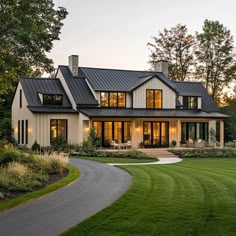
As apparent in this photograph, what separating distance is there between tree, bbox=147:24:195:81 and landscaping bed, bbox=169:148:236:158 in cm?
2636

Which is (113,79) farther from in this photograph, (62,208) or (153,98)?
(62,208)

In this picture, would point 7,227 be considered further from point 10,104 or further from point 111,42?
point 10,104

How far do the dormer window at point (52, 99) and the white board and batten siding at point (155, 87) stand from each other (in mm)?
6305

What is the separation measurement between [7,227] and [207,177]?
942 centimetres

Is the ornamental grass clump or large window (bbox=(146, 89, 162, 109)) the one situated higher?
large window (bbox=(146, 89, 162, 109))

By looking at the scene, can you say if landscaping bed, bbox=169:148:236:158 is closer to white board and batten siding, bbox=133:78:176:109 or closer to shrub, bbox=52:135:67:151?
white board and batten siding, bbox=133:78:176:109

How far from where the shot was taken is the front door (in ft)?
109

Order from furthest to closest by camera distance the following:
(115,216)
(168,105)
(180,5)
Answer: (168,105)
(180,5)
(115,216)

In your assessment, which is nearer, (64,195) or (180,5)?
(64,195)

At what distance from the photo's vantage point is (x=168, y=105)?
35.0 metres

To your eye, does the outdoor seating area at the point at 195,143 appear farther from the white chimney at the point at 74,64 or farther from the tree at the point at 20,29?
the tree at the point at 20,29

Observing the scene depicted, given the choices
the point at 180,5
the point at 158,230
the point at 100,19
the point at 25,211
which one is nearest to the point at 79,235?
the point at 158,230

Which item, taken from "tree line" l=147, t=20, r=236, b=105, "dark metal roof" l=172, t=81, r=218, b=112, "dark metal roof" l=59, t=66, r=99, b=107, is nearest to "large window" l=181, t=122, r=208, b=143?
"dark metal roof" l=172, t=81, r=218, b=112

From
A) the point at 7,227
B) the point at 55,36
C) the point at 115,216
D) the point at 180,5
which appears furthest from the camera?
the point at 180,5
